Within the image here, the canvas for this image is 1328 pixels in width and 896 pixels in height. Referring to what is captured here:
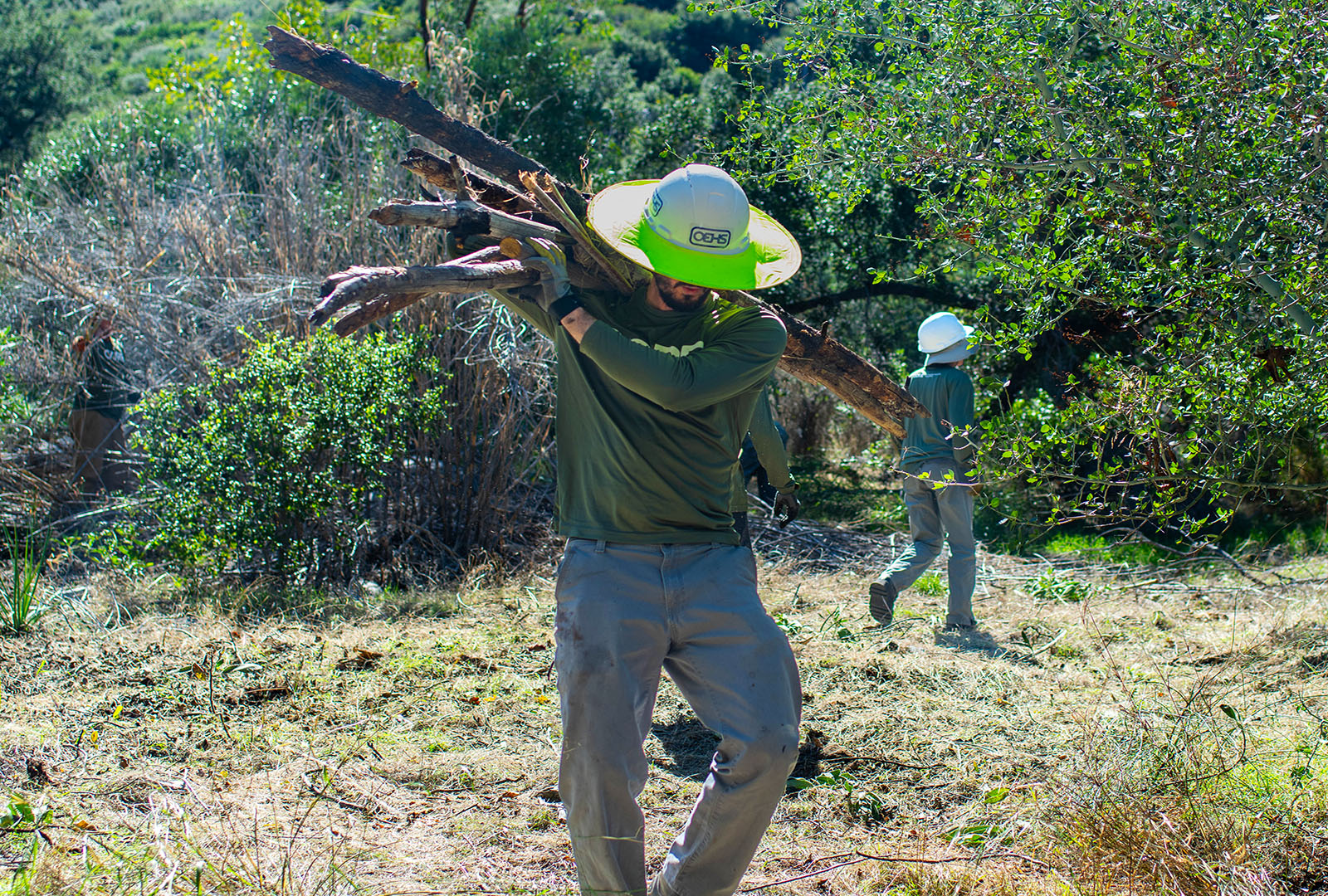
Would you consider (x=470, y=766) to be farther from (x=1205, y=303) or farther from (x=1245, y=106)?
(x=1245, y=106)

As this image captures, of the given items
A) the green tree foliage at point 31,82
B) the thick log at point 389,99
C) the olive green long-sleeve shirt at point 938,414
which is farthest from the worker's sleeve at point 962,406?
the green tree foliage at point 31,82

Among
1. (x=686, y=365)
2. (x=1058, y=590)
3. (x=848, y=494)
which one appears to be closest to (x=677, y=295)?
(x=686, y=365)

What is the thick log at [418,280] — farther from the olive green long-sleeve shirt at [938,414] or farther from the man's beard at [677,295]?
the olive green long-sleeve shirt at [938,414]

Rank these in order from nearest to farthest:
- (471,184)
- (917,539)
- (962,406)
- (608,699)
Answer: (608,699) < (471,184) < (962,406) < (917,539)

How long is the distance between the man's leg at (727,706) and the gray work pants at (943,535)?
3.63 metres

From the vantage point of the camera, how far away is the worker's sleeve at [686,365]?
8.46ft

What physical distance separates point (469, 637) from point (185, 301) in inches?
169

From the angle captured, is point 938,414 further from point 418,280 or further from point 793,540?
point 418,280

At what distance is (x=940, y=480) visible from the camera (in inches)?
238

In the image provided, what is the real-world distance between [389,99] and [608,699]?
233 centimetres

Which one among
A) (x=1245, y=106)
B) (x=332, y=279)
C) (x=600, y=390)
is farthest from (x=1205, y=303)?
(x=332, y=279)

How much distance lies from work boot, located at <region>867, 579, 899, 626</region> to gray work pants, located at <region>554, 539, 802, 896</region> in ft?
12.0

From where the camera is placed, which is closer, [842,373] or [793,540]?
[842,373]

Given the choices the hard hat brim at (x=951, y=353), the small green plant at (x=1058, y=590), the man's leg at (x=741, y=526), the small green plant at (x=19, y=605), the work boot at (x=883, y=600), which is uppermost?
the hard hat brim at (x=951, y=353)
